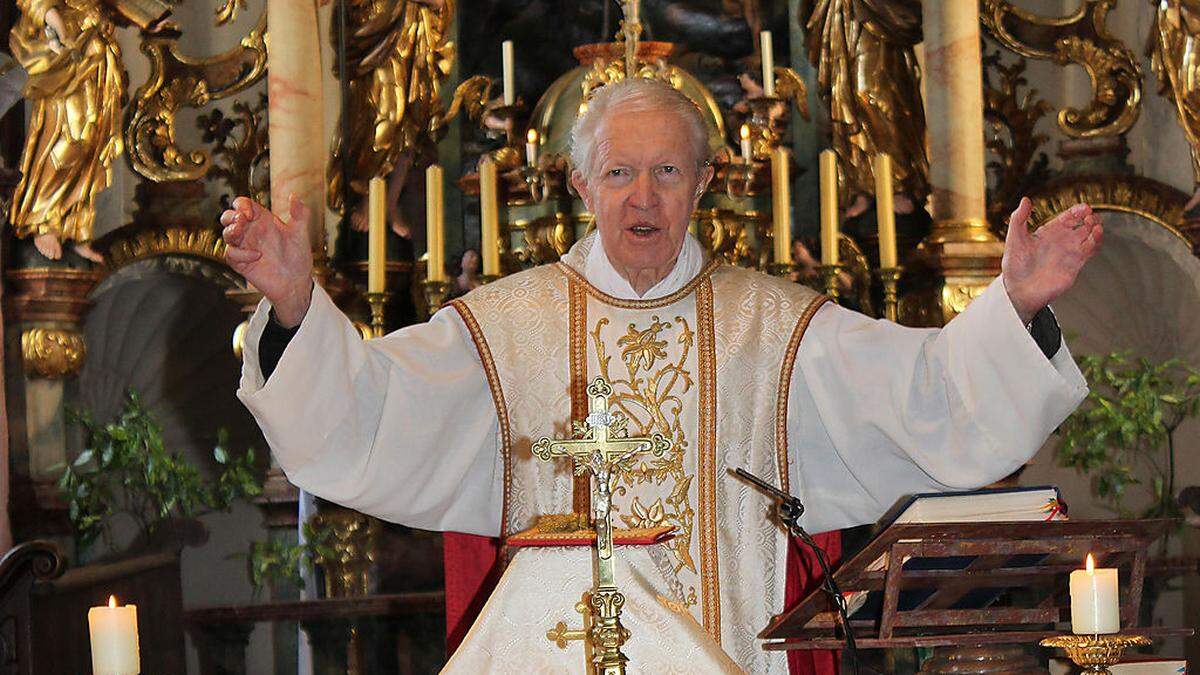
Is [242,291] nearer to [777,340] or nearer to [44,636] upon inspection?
[44,636]

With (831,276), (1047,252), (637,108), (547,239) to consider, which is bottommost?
(1047,252)

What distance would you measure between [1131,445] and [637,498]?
3.23m

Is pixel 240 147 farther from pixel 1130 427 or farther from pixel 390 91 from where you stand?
pixel 1130 427

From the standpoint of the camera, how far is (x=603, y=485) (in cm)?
234

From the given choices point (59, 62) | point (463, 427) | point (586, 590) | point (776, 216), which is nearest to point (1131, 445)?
point (776, 216)

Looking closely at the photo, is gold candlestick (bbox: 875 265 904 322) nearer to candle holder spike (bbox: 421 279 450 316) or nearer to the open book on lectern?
candle holder spike (bbox: 421 279 450 316)

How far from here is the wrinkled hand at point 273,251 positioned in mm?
3062

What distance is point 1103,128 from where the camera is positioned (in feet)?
21.7

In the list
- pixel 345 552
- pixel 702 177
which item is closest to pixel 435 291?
pixel 345 552

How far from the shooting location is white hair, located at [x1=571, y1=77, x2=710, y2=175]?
368 cm

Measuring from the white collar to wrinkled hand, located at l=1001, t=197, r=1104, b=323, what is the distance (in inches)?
→ 34.3

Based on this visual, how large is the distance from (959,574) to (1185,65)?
13.1ft

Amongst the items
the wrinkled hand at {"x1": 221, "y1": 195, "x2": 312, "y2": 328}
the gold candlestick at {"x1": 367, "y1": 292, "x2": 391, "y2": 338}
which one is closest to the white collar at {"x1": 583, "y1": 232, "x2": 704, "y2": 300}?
the wrinkled hand at {"x1": 221, "y1": 195, "x2": 312, "y2": 328}

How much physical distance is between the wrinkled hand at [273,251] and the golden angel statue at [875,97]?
11.8ft
